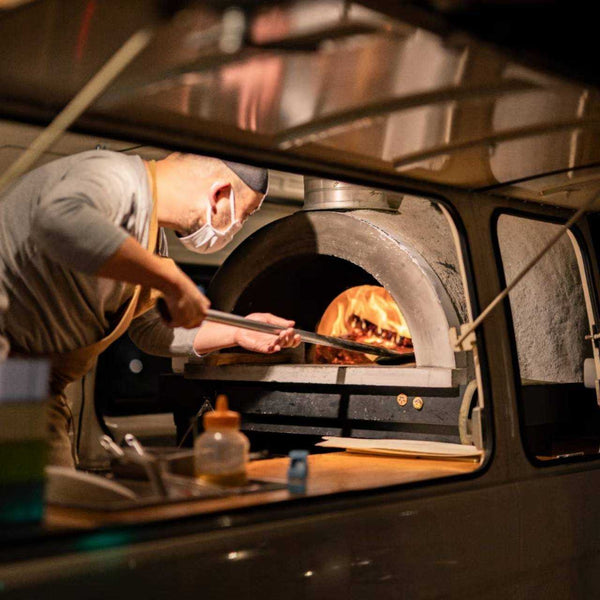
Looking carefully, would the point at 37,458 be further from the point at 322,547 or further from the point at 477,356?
the point at 477,356

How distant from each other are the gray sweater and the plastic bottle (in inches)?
18.0

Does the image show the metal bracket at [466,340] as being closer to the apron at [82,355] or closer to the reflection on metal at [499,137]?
the reflection on metal at [499,137]

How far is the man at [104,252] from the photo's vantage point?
5.35ft

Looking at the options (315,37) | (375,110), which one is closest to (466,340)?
(375,110)

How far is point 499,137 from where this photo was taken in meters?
1.82

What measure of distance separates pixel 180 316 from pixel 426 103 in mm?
691

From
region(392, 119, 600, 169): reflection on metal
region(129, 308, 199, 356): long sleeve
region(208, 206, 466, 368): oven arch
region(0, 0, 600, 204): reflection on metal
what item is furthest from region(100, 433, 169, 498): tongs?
region(208, 206, 466, 368): oven arch

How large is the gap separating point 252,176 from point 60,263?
0.87 metres

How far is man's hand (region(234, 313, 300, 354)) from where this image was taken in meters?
2.58

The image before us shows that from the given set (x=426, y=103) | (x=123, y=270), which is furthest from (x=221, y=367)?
(x=426, y=103)

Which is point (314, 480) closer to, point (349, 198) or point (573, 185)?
point (573, 185)

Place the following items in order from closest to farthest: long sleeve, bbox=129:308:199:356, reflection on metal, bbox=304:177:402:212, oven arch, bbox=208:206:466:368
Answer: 1. long sleeve, bbox=129:308:199:356
2. oven arch, bbox=208:206:466:368
3. reflection on metal, bbox=304:177:402:212

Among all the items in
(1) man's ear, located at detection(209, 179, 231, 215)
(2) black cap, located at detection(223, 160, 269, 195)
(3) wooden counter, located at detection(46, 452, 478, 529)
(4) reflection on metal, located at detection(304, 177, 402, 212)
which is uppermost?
(4) reflection on metal, located at detection(304, 177, 402, 212)

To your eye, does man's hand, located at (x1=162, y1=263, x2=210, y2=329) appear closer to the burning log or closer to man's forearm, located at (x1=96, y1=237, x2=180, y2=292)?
man's forearm, located at (x1=96, y1=237, x2=180, y2=292)
